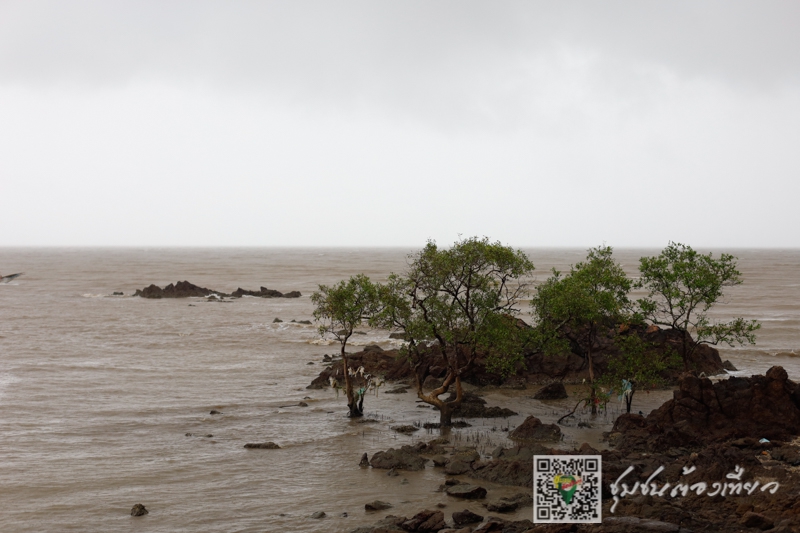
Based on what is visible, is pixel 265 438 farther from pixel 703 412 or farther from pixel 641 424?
pixel 703 412

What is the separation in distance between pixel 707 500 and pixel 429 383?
67.9ft

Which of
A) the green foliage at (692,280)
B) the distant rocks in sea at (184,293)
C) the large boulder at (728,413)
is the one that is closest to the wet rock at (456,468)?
the large boulder at (728,413)

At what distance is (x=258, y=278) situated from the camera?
12694cm

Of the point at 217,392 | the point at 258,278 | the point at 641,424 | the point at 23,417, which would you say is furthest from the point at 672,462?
the point at 258,278

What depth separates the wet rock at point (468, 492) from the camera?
55.5 feet

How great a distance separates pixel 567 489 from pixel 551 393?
52.8 feet

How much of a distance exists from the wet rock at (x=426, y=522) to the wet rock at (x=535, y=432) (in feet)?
29.5

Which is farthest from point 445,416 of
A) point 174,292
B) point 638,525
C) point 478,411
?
point 174,292

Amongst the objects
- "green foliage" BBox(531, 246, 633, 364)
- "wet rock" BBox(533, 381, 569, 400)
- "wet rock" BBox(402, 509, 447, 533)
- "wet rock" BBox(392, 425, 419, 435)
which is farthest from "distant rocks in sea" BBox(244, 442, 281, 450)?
"wet rock" BBox(533, 381, 569, 400)

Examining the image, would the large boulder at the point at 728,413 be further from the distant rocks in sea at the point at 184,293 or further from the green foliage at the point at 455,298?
the distant rocks in sea at the point at 184,293

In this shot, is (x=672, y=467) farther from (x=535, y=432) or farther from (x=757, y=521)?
(x=535, y=432)

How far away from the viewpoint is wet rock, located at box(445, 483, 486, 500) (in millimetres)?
16922

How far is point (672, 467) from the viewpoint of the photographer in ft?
56.3

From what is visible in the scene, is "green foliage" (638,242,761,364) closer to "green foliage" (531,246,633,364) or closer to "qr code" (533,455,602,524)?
"green foliage" (531,246,633,364)
